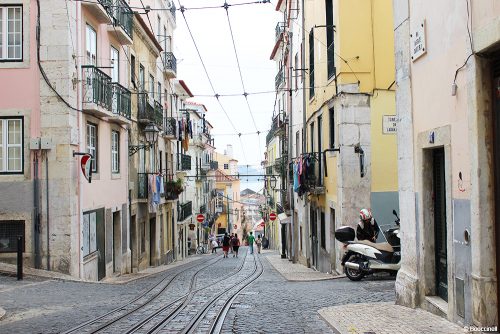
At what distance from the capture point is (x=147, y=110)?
2594 centimetres

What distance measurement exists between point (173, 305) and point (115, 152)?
37.7 ft

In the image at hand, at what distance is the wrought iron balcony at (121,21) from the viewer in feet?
63.7

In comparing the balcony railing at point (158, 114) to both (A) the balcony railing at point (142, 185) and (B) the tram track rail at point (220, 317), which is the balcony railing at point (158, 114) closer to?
(A) the balcony railing at point (142, 185)

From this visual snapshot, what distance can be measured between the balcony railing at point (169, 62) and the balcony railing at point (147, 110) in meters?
4.83

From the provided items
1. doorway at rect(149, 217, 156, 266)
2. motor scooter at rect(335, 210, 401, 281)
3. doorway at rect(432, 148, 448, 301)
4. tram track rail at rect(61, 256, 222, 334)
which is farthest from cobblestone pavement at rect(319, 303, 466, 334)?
doorway at rect(149, 217, 156, 266)

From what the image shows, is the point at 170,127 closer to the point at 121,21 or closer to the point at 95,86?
the point at 121,21

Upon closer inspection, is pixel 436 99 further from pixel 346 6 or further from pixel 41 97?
pixel 41 97

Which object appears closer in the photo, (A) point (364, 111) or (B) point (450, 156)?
(B) point (450, 156)

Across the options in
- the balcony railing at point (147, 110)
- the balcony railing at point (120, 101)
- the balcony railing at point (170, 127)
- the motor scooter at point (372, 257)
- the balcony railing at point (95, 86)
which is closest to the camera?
the motor scooter at point (372, 257)

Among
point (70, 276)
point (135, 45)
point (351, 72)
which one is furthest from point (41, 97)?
point (135, 45)

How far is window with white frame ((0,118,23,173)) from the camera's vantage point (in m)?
15.5

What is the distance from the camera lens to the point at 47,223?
15.6m

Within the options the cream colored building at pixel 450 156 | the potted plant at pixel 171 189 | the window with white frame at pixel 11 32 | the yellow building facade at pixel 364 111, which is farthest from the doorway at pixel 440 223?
the potted plant at pixel 171 189

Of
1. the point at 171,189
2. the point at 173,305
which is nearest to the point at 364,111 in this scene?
the point at 173,305
